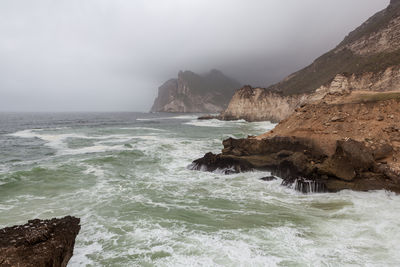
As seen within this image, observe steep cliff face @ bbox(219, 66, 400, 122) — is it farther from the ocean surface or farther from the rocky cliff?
the ocean surface

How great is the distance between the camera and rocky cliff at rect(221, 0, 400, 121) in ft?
130

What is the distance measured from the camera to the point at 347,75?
44438 mm

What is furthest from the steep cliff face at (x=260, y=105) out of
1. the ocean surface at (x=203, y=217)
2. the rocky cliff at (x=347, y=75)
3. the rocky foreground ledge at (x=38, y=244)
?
the rocky foreground ledge at (x=38, y=244)

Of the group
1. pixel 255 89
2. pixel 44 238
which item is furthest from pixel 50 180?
pixel 255 89

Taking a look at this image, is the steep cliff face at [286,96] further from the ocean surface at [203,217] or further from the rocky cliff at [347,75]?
the ocean surface at [203,217]

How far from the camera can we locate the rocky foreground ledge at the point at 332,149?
1145 centimetres

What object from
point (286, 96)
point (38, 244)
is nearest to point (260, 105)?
point (286, 96)

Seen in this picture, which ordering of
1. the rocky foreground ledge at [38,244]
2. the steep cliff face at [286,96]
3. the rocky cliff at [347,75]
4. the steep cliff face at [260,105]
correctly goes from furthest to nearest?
the steep cliff face at [260,105]
the rocky cliff at [347,75]
the steep cliff face at [286,96]
the rocky foreground ledge at [38,244]

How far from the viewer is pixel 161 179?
14.5m

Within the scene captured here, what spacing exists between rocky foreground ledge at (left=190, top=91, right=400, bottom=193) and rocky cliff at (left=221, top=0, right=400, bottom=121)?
82.7ft

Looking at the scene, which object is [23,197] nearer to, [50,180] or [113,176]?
[50,180]

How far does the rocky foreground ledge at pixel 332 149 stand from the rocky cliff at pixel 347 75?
25.2 meters

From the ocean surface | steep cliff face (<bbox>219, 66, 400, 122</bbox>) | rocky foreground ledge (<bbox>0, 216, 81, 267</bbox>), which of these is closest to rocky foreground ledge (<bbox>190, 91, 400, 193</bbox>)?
the ocean surface

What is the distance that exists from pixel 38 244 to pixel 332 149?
14770 millimetres
